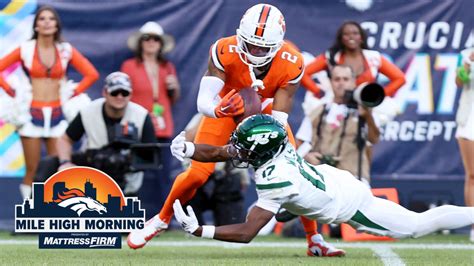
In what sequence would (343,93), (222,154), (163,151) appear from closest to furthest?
(222,154), (343,93), (163,151)

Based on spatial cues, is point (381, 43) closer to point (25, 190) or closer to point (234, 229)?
point (25, 190)

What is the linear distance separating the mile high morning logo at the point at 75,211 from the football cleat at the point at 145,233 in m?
0.32

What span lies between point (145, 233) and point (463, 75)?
3950mm

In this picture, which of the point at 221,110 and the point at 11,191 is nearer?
the point at 221,110

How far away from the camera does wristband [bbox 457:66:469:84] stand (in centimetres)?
1082

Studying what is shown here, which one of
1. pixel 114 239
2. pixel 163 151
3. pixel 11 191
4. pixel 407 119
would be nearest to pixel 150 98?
pixel 163 151

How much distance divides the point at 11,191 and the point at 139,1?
2.26 metres

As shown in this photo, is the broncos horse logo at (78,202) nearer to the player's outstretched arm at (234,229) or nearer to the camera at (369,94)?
the player's outstretched arm at (234,229)

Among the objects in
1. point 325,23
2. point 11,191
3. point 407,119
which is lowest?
point 11,191

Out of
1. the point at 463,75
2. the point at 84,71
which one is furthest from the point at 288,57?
the point at 84,71

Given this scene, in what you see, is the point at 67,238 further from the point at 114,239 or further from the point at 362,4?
the point at 362,4

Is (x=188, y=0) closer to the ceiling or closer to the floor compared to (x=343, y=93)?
closer to the ceiling

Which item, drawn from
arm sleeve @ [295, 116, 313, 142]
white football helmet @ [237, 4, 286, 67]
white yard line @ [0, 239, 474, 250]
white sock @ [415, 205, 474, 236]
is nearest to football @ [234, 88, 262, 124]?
white football helmet @ [237, 4, 286, 67]

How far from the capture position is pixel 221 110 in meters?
7.71
